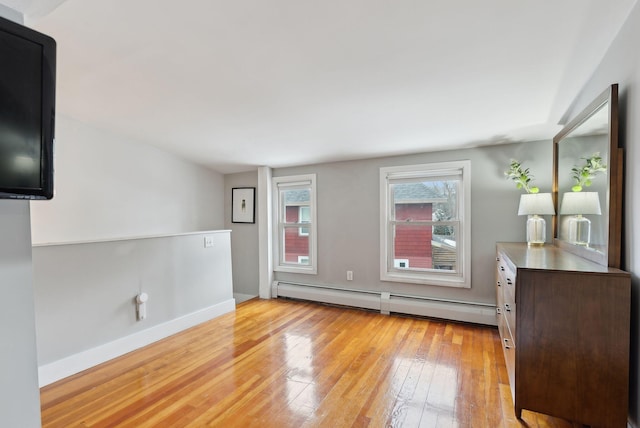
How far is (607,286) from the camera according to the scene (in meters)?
1.52

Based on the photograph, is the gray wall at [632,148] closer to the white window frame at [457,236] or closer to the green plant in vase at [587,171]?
the green plant in vase at [587,171]

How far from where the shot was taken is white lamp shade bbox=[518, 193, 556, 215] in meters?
2.67

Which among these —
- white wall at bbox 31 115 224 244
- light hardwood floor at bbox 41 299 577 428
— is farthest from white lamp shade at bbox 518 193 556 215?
white wall at bbox 31 115 224 244

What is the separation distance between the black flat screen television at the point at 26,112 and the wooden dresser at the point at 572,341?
2.15 m

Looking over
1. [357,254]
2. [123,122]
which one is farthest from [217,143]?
Answer: [357,254]

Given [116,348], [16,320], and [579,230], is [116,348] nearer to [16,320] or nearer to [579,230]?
[16,320]

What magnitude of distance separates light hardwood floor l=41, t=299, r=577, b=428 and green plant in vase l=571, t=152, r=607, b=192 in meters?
1.47

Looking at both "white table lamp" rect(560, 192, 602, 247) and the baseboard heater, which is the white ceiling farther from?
the baseboard heater

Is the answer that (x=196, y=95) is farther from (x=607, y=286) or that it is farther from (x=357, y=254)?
(x=607, y=286)

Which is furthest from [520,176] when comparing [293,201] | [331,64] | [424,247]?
[293,201]

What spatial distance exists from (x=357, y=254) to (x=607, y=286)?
8.76 feet

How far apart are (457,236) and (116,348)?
3.56 meters

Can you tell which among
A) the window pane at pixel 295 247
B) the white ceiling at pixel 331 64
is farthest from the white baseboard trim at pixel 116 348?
the white ceiling at pixel 331 64

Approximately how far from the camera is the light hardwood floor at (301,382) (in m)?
1.82
